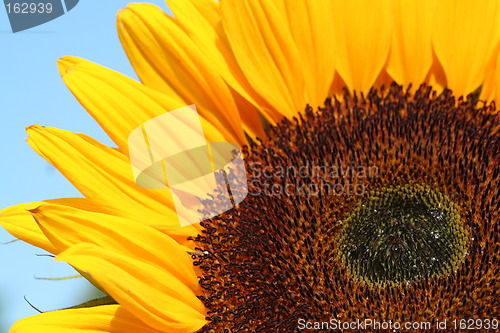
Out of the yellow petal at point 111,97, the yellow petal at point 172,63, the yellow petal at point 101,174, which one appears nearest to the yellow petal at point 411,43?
the yellow petal at point 172,63

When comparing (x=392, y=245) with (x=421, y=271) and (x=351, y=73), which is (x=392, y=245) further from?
(x=351, y=73)

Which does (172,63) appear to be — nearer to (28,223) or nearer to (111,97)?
(111,97)

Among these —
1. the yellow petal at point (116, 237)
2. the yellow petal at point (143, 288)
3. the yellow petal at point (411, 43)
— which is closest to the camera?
the yellow petal at point (143, 288)

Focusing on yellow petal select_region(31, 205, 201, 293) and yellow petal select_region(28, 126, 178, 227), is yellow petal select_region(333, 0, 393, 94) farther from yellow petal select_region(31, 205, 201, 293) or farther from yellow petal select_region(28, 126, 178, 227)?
yellow petal select_region(31, 205, 201, 293)

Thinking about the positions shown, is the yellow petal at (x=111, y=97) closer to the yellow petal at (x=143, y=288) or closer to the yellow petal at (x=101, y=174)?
the yellow petal at (x=101, y=174)

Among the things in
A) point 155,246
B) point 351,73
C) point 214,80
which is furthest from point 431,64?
point 155,246

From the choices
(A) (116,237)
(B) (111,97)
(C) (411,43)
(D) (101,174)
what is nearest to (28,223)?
(D) (101,174)

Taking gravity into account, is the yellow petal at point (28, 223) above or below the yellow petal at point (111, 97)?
below

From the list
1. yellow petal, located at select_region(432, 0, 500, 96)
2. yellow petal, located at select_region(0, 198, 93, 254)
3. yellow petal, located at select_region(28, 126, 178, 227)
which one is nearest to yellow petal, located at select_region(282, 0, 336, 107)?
yellow petal, located at select_region(432, 0, 500, 96)
